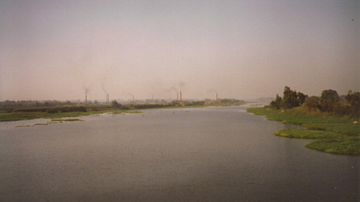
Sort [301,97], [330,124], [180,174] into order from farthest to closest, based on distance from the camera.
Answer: [301,97] < [330,124] < [180,174]

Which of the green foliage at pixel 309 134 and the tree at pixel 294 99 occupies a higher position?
the tree at pixel 294 99

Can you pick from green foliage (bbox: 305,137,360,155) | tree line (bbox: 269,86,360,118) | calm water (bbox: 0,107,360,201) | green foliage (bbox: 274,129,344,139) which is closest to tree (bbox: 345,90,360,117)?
tree line (bbox: 269,86,360,118)

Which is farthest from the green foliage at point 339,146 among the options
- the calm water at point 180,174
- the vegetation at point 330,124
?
the calm water at point 180,174

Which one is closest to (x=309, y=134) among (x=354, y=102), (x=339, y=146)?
(x=339, y=146)

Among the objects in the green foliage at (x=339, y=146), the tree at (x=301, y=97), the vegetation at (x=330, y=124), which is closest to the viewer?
the green foliage at (x=339, y=146)

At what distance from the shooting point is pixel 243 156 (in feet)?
62.2

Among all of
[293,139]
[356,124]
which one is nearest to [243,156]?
[293,139]

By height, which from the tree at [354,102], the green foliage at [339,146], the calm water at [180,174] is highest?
the tree at [354,102]

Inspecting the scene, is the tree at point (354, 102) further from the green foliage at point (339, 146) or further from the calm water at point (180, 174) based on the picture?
the calm water at point (180, 174)

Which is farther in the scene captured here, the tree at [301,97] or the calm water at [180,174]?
the tree at [301,97]

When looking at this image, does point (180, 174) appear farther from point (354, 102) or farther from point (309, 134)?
point (354, 102)

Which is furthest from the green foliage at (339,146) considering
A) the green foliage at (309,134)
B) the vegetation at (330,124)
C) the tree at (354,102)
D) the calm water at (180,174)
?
the tree at (354,102)

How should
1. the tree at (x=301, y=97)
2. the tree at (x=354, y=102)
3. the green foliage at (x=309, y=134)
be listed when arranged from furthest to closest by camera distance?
the tree at (x=301, y=97) → the tree at (x=354, y=102) → the green foliage at (x=309, y=134)

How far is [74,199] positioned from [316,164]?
50.9ft
